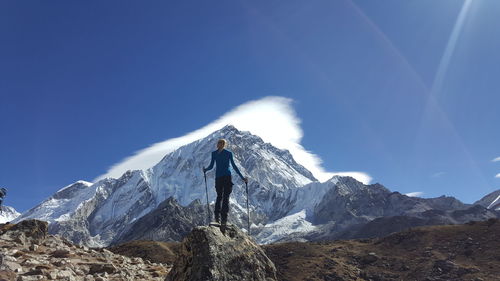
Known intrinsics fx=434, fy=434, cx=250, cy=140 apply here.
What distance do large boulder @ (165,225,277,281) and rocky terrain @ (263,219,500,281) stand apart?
228 feet

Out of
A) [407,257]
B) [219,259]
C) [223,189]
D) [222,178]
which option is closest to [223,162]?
[222,178]

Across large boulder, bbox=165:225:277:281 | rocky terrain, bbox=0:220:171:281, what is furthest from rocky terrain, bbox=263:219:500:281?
large boulder, bbox=165:225:277:281

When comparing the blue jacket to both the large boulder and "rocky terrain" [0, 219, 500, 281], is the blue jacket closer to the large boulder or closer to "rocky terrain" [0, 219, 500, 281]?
"rocky terrain" [0, 219, 500, 281]

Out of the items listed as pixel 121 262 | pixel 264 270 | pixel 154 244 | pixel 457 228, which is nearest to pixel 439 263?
pixel 457 228

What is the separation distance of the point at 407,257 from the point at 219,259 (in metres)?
87.6

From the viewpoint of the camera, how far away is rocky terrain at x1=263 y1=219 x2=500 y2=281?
7762 centimetres

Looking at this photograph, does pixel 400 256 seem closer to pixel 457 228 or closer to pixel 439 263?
pixel 439 263

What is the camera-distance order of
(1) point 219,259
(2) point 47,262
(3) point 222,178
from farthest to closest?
(2) point 47,262 < (3) point 222,178 < (1) point 219,259

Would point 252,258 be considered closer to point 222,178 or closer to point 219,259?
point 219,259

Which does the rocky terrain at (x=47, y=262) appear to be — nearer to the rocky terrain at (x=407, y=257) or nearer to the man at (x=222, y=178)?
the man at (x=222, y=178)

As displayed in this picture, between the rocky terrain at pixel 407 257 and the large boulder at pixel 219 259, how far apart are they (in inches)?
2731

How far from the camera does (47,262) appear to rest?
1762 cm

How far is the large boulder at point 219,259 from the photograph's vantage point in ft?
38.1

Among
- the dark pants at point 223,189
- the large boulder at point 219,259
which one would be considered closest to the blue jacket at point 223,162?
the dark pants at point 223,189
